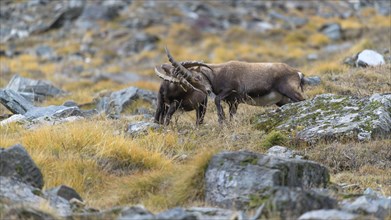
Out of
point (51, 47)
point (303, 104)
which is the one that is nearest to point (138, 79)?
point (51, 47)

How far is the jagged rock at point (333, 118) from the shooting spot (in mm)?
8609

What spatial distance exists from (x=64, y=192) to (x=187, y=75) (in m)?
5.06

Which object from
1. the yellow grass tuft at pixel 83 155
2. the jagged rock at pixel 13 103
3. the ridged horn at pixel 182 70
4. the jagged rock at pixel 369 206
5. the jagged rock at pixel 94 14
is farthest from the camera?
the jagged rock at pixel 94 14

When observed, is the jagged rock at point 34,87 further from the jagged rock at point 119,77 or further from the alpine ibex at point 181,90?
the alpine ibex at point 181,90

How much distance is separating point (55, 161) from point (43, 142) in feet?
2.02

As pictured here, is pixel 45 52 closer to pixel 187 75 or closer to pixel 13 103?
pixel 13 103

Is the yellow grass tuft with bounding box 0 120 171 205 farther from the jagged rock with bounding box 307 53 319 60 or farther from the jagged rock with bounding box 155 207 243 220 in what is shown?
the jagged rock with bounding box 307 53 319 60

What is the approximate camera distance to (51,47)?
29.2 metres

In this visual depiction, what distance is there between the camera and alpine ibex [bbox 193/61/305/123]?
1116 centimetres

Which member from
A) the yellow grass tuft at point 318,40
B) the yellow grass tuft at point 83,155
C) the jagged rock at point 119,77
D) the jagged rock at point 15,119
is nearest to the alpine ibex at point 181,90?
the jagged rock at point 15,119

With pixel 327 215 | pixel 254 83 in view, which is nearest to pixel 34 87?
pixel 254 83

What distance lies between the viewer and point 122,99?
1384 centimetres

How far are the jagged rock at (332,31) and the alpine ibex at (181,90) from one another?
18626mm

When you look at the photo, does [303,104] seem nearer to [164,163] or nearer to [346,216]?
[164,163]
